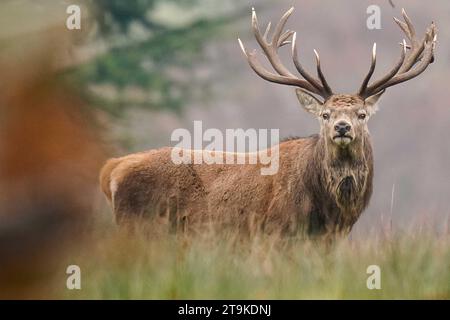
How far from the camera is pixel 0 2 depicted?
1217 centimetres

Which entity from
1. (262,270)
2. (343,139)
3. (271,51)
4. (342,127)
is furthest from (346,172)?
(262,270)

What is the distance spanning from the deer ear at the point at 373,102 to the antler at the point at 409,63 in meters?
0.04

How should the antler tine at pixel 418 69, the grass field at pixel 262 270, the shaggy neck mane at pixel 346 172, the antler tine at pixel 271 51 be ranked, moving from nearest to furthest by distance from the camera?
the grass field at pixel 262 270
the shaggy neck mane at pixel 346 172
the antler tine at pixel 418 69
the antler tine at pixel 271 51

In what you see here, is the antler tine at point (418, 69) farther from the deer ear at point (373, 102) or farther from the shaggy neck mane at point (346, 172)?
the shaggy neck mane at point (346, 172)

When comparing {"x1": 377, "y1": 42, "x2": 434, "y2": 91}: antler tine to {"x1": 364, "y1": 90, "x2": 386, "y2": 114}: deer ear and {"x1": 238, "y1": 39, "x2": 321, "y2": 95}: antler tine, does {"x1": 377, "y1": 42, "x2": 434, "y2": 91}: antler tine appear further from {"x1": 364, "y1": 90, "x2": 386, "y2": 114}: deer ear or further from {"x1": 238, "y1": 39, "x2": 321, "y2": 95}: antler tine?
{"x1": 238, "y1": 39, "x2": 321, "y2": 95}: antler tine

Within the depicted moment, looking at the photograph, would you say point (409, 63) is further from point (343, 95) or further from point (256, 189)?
point (256, 189)

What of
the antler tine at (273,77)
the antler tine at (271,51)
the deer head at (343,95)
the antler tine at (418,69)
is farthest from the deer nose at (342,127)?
the antler tine at (271,51)

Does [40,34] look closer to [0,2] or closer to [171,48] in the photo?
[0,2]

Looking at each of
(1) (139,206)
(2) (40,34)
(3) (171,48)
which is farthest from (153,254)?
(3) (171,48)

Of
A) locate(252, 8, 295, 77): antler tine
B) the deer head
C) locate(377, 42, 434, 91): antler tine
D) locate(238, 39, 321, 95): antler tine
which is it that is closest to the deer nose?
the deer head

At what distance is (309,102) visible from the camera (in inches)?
402

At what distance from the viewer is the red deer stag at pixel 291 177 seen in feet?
32.6

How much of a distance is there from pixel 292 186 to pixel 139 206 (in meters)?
1.52

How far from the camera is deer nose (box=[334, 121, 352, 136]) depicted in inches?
377
